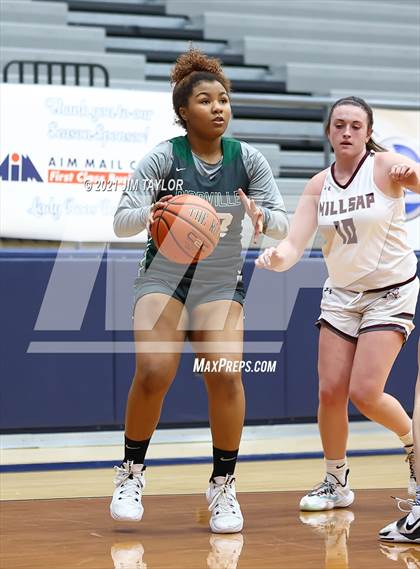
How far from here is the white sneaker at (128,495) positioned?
4.15 metres

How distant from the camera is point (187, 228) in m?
4.06

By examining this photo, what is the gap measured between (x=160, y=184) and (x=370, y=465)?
2.77 m

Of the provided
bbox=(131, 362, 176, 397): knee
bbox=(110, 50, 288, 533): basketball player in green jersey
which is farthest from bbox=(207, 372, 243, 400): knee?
bbox=(131, 362, 176, 397): knee

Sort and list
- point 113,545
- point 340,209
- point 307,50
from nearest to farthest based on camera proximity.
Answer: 1. point 113,545
2. point 340,209
3. point 307,50

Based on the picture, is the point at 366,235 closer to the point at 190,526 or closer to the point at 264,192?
the point at 264,192

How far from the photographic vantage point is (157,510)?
15.5ft

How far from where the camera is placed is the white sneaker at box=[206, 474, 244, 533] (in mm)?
4137

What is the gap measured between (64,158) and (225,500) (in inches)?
138

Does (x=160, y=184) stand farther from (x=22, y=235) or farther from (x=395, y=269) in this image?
(x=22, y=235)

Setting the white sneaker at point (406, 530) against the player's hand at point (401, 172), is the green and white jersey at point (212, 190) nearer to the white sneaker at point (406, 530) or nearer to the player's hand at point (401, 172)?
the player's hand at point (401, 172)

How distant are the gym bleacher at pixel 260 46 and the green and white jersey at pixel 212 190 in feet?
16.9

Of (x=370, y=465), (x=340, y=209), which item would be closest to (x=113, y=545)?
(x=340, y=209)

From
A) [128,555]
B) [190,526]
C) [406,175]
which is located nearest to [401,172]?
[406,175]

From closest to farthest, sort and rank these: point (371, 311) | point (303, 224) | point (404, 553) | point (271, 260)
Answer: point (404, 553)
point (271, 260)
point (371, 311)
point (303, 224)
